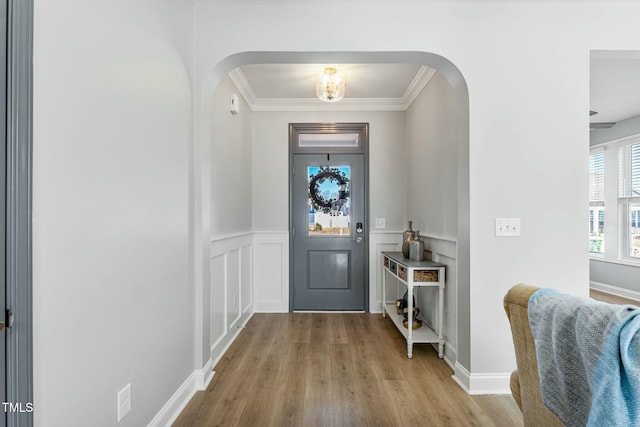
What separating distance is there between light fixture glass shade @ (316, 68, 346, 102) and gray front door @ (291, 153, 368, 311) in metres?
1.06

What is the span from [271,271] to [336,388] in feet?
6.93

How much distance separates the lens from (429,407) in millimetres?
2121

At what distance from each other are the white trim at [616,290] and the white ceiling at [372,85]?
2.52 meters

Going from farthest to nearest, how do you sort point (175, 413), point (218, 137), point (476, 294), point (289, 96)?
point (289, 96) < point (218, 137) < point (476, 294) < point (175, 413)

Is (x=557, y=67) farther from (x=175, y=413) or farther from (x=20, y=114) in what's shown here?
(x=175, y=413)

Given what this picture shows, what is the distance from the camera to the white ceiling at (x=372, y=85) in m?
3.31

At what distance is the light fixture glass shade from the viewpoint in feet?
10.7

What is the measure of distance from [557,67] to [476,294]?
160cm

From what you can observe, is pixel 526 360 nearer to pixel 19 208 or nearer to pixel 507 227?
pixel 507 227

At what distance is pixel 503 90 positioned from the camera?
232 centimetres

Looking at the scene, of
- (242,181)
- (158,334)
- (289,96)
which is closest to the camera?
(158,334)

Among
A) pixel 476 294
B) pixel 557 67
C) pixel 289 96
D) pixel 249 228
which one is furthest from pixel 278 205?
pixel 557 67

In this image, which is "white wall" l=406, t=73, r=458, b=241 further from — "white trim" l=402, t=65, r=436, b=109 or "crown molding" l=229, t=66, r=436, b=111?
"crown molding" l=229, t=66, r=436, b=111

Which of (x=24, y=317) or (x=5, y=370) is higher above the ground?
(x=24, y=317)
